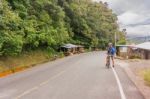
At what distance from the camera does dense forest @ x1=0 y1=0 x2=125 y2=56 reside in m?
31.7

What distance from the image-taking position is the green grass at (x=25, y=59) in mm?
32150

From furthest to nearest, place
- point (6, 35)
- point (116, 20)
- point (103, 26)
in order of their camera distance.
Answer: point (116, 20)
point (103, 26)
point (6, 35)

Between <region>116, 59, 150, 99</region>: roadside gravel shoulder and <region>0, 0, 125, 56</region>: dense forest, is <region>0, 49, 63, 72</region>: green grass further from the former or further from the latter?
<region>116, 59, 150, 99</region>: roadside gravel shoulder

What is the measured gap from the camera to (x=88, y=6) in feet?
368

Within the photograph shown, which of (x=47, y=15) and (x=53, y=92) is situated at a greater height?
(x=47, y=15)

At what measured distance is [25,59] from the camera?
39.9 meters

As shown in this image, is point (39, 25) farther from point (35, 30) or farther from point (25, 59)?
point (25, 59)

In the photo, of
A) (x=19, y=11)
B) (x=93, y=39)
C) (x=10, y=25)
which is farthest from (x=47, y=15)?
(x=93, y=39)

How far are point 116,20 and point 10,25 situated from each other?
125233 mm

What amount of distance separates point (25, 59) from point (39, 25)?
9693 millimetres

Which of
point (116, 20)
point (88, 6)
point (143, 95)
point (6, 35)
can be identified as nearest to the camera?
point (143, 95)

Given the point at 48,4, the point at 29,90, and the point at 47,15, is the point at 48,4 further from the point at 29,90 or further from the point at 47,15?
the point at 29,90

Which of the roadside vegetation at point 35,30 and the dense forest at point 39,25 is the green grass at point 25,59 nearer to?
the roadside vegetation at point 35,30

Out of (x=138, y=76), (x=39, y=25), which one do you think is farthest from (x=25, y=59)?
(x=138, y=76)
